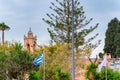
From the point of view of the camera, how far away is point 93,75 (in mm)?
35531

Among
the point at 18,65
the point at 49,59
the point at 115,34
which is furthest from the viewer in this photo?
the point at 115,34

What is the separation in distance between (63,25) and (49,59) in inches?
253

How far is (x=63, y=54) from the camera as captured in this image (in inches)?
1703

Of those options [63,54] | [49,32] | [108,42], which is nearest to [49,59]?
[63,54]

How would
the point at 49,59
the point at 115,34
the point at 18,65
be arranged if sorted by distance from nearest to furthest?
the point at 18,65, the point at 49,59, the point at 115,34

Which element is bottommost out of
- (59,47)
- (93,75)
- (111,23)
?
(93,75)

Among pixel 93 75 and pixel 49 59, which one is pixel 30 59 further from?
pixel 49 59

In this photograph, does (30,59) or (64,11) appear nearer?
(30,59)

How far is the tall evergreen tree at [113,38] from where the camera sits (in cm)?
5781

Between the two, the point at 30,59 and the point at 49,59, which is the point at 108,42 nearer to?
the point at 49,59

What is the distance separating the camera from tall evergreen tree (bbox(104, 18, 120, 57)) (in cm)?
5781

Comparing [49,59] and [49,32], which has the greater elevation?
[49,32]

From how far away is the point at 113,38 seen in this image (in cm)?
5909

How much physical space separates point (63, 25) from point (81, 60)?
190 inches
